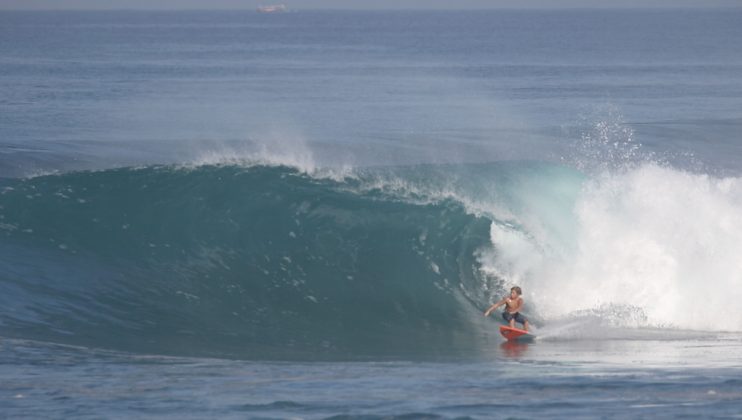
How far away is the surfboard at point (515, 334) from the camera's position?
14.6 meters

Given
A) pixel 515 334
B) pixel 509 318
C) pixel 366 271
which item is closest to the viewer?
pixel 515 334

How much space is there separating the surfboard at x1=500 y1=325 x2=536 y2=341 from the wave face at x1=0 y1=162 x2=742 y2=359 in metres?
0.36

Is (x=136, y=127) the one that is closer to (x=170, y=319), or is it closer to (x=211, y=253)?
(x=211, y=253)

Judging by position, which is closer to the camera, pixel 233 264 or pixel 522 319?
pixel 522 319

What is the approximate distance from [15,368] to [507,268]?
8.73 meters

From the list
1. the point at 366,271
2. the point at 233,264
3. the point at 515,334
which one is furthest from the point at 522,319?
the point at 233,264

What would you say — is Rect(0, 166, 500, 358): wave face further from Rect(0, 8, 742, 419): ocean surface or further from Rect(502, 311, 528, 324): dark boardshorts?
Rect(502, 311, 528, 324): dark boardshorts

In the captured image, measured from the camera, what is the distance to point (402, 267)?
60.6ft

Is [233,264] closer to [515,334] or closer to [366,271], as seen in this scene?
[366,271]

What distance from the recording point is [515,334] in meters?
14.7

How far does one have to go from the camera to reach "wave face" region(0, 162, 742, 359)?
49.5 feet

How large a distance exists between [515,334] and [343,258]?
15.4 ft

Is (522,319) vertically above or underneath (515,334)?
above

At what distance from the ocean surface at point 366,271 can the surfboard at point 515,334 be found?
283 millimetres
